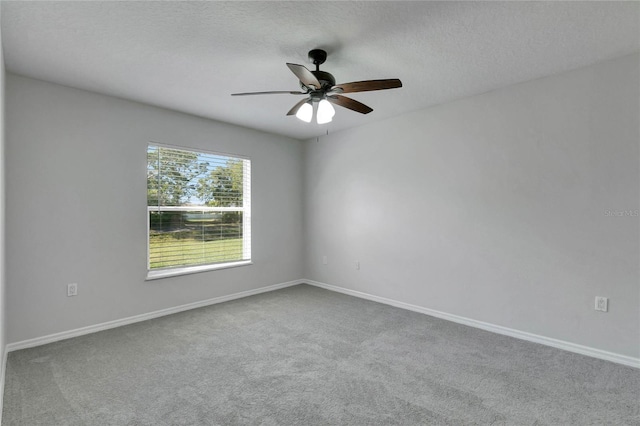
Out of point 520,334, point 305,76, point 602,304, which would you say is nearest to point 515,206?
point 602,304

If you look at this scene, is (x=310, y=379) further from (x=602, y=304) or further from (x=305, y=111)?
(x=602, y=304)

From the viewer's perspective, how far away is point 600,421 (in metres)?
1.85

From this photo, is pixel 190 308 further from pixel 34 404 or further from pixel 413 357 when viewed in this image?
pixel 413 357

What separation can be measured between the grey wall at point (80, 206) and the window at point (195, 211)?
0.48 feet

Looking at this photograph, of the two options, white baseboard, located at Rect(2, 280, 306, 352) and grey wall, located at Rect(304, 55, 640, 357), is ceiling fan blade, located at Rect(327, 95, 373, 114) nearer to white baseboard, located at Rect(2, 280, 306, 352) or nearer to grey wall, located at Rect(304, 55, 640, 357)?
grey wall, located at Rect(304, 55, 640, 357)

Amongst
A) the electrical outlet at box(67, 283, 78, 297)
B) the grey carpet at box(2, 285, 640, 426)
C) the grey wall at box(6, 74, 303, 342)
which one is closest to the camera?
the grey carpet at box(2, 285, 640, 426)

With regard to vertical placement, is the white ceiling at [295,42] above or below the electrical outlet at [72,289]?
above

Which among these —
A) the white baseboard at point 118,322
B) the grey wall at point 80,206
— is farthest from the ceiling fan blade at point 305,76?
the white baseboard at point 118,322

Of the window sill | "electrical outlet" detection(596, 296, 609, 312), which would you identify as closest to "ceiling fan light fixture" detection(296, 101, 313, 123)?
the window sill

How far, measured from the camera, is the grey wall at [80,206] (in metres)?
2.80

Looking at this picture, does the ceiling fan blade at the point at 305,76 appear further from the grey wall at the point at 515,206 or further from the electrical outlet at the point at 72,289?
the electrical outlet at the point at 72,289

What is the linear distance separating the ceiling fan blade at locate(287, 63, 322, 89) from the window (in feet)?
7.64

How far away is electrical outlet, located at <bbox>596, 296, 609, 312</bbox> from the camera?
2.59 meters

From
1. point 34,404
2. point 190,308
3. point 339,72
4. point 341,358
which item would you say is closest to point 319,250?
point 190,308
